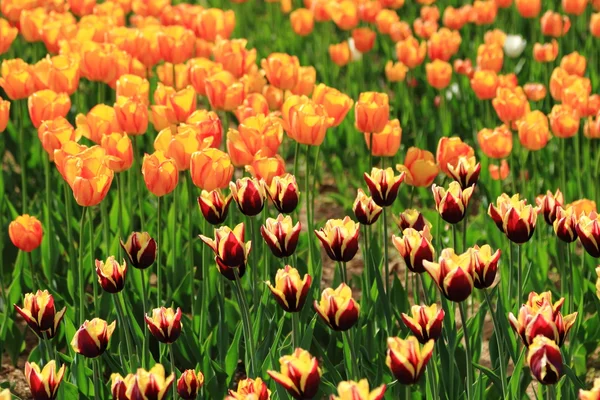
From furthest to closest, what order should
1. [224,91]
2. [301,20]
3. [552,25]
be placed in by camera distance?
[301,20], [552,25], [224,91]

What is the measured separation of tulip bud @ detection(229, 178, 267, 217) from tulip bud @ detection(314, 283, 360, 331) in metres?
0.53

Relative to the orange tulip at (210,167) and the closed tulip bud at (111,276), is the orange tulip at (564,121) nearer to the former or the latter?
the orange tulip at (210,167)

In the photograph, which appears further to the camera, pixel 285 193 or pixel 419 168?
pixel 419 168

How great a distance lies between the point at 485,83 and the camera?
15.0ft

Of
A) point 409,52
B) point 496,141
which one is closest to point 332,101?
point 496,141

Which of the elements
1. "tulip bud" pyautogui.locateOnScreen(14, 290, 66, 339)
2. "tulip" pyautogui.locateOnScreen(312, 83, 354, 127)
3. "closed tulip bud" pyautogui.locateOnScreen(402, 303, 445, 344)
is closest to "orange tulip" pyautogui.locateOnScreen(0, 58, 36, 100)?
"tulip" pyautogui.locateOnScreen(312, 83, 354, 127)

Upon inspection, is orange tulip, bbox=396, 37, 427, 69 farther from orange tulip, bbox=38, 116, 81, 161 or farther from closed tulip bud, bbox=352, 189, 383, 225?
closed tulip bud, bbox=352, 189, 383, 225

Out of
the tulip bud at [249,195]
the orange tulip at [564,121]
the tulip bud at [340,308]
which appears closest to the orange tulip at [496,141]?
the orange tulip at [564,121]

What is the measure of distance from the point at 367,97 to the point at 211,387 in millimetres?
1193

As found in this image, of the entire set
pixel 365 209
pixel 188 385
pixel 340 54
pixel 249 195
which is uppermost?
pixel 249 195

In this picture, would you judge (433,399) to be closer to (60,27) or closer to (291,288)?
(291,288)

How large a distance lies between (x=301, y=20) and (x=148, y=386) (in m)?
4.34

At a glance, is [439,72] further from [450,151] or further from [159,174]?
[159,174]

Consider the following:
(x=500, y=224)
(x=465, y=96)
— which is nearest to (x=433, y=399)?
(x=500, y=224)
